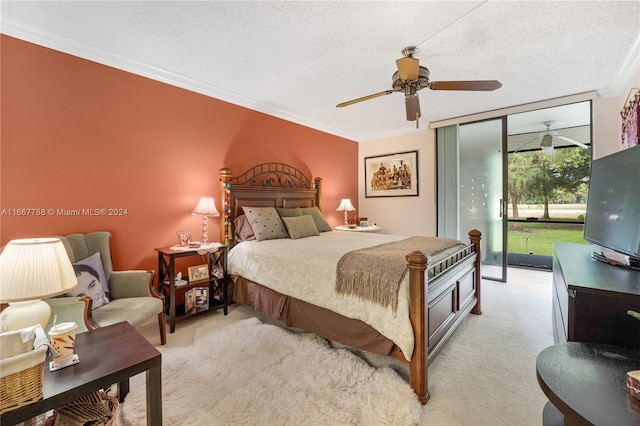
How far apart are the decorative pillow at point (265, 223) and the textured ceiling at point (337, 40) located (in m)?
1.51

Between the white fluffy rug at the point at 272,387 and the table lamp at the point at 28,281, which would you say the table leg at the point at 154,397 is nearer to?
the white fluffy rug at the point at 272,387

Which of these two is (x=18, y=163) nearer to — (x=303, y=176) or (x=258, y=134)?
(x=258, y=134)

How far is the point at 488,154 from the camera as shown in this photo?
14.5 feet

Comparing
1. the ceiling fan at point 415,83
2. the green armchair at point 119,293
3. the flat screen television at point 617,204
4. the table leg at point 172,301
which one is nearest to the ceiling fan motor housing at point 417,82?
the ceiling fan at point 415,83

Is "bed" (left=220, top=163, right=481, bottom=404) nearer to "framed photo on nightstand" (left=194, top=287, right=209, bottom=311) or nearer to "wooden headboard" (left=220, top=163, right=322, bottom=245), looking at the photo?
"wooden headboard" (left=220, top=163, right=322, bottom=245)

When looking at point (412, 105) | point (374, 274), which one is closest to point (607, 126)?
point (412, 105)

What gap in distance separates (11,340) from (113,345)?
431mm

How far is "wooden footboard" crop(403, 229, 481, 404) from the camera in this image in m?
1.74

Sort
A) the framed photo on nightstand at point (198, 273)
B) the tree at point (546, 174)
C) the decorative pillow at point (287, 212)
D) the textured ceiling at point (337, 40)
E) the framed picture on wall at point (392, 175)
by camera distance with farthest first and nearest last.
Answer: the tree at point (546, 174) → the framed picture on wall at point (392, 175) → the decorative pillow at point (287, 212) → the framed photo on nightstand at point (198, 273) → the textured ceiling at point (337, 40)

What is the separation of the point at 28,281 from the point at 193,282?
1687mm

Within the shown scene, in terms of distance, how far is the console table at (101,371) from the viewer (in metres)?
0.97

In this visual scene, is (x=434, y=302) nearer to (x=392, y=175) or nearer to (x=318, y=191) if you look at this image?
(x=318, y=191)

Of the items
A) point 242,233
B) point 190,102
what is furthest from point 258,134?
point 242,233

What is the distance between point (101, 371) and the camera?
1.11 meters
